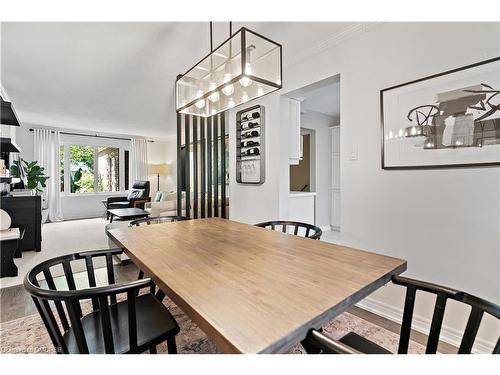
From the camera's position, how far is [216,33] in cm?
225

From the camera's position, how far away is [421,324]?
184cm

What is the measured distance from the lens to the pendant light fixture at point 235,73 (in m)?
1.41

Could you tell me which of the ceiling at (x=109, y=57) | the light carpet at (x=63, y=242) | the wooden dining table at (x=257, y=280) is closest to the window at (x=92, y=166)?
the light carpet at (x=63, y=242)

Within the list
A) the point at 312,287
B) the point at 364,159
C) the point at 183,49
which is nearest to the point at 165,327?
the point at 312,287

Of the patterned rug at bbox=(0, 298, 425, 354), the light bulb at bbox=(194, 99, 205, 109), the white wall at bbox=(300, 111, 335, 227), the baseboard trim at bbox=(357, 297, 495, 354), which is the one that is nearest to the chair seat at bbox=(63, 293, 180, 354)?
the patterned rug at bbox=(0, 298, 425, 354)

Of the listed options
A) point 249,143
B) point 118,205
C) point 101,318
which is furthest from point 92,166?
point 101,318

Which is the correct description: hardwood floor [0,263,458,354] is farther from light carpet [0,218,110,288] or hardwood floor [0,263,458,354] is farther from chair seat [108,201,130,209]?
chair seat [108,201,130,209]

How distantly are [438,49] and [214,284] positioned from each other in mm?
2040

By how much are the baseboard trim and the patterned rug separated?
0.18m

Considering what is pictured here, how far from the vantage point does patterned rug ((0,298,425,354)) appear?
1.64m

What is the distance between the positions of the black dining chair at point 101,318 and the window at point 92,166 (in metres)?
6.79

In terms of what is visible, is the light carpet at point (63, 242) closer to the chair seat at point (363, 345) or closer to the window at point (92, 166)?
the window at point (92, 166)

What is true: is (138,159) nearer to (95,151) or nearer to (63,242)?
(95,151)
